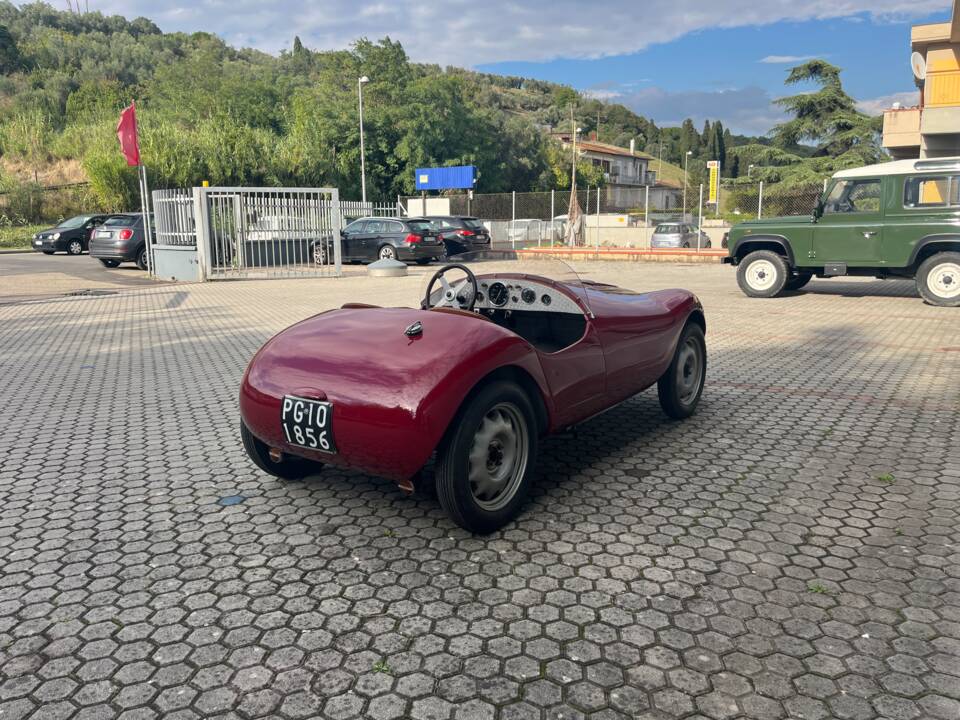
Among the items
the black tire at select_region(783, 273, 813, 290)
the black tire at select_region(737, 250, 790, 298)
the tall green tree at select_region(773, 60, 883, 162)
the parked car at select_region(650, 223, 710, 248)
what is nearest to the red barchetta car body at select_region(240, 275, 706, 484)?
the black tire at select_region(737, 250, 790, 298)

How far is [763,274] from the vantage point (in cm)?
1392

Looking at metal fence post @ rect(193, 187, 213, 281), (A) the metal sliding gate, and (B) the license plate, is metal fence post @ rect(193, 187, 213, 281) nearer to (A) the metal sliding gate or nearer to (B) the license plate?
(A) the metal sliding gate

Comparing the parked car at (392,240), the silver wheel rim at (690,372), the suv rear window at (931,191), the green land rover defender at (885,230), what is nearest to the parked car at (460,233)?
the parked car at (392,240)

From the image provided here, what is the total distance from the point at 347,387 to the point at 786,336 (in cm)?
784

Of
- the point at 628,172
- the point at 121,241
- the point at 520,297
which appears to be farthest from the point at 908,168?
the point at 628,172

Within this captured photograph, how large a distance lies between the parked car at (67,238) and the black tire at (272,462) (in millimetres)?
26435

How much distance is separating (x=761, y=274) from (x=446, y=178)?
116ft

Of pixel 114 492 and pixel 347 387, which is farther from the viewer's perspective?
pixel 114 492

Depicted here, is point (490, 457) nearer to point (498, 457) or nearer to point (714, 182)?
point (498, 457)

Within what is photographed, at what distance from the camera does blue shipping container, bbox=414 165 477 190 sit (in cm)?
4555

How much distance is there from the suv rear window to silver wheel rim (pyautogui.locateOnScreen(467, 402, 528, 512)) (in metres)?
11.3

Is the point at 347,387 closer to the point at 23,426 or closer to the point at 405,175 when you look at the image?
the point at 23,426

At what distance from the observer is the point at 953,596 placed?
3.07 meters

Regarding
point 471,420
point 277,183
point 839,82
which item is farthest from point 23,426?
point 839,82
